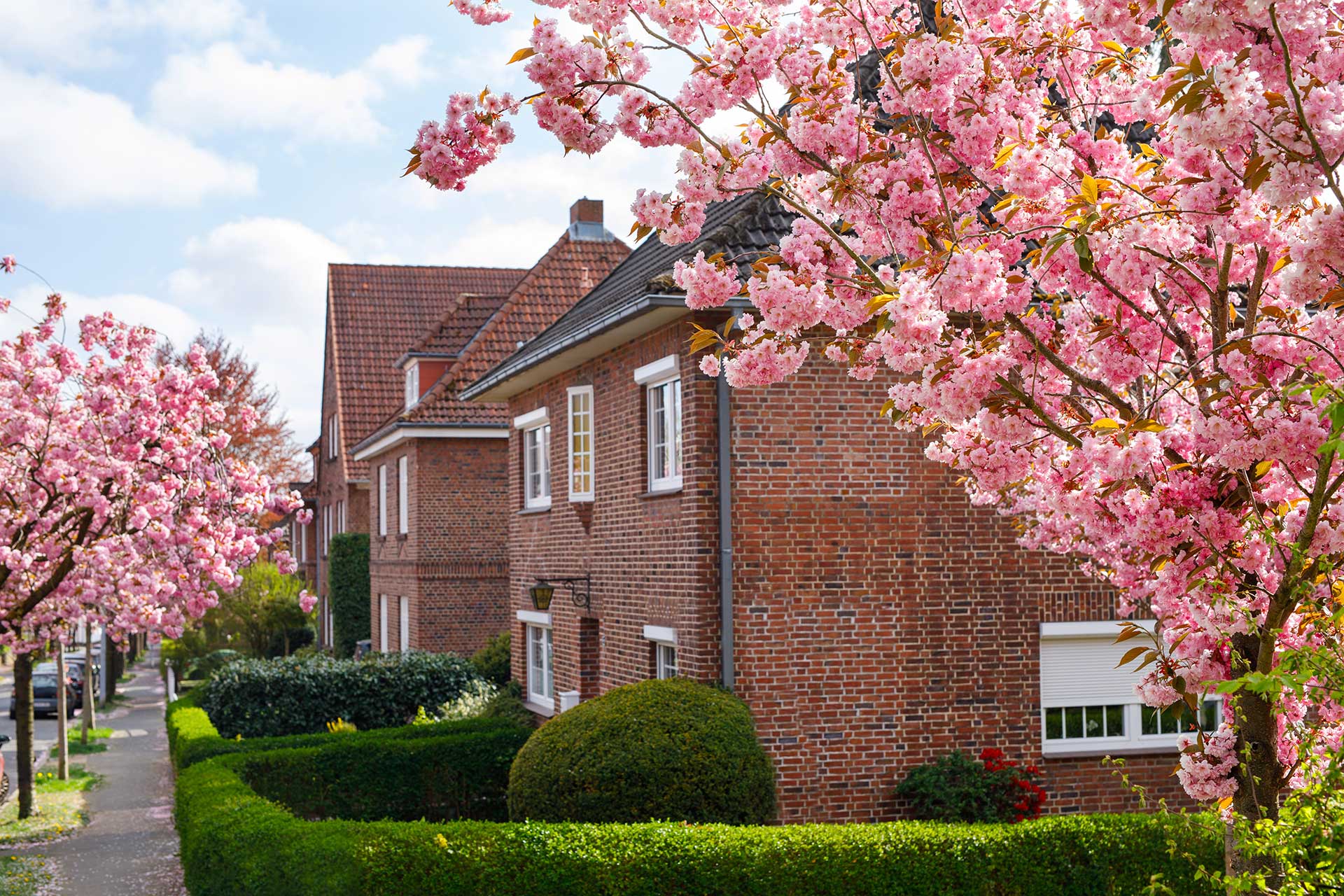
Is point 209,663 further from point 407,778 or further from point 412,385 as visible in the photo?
point 407,778

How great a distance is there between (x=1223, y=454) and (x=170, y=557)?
1277 cm

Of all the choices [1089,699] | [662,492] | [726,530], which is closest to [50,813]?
[662,492]

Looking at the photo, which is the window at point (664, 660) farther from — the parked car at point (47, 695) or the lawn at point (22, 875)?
the parked car at point (47, 695)

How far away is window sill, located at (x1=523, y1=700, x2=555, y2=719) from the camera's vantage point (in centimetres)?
1883

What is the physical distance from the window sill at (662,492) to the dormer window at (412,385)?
14981mm

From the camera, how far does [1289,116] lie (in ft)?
13.7

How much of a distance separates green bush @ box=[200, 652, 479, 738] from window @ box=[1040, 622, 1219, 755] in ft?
40.1

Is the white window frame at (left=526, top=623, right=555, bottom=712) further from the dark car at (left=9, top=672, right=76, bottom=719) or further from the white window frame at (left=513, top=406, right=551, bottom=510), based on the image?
the dark car at (left=9, top=672, right=76, bottom=719)

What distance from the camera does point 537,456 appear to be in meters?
19.9

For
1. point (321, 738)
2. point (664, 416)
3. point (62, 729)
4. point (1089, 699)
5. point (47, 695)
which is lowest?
point (47, 695)

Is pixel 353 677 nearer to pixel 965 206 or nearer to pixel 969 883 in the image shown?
pixel 969 883

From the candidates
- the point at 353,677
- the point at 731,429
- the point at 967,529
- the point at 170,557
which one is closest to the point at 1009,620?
the point at 967,529

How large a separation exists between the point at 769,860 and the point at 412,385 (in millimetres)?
21837

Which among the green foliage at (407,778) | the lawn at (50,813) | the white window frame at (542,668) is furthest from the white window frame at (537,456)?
the lawn at (50,813)
